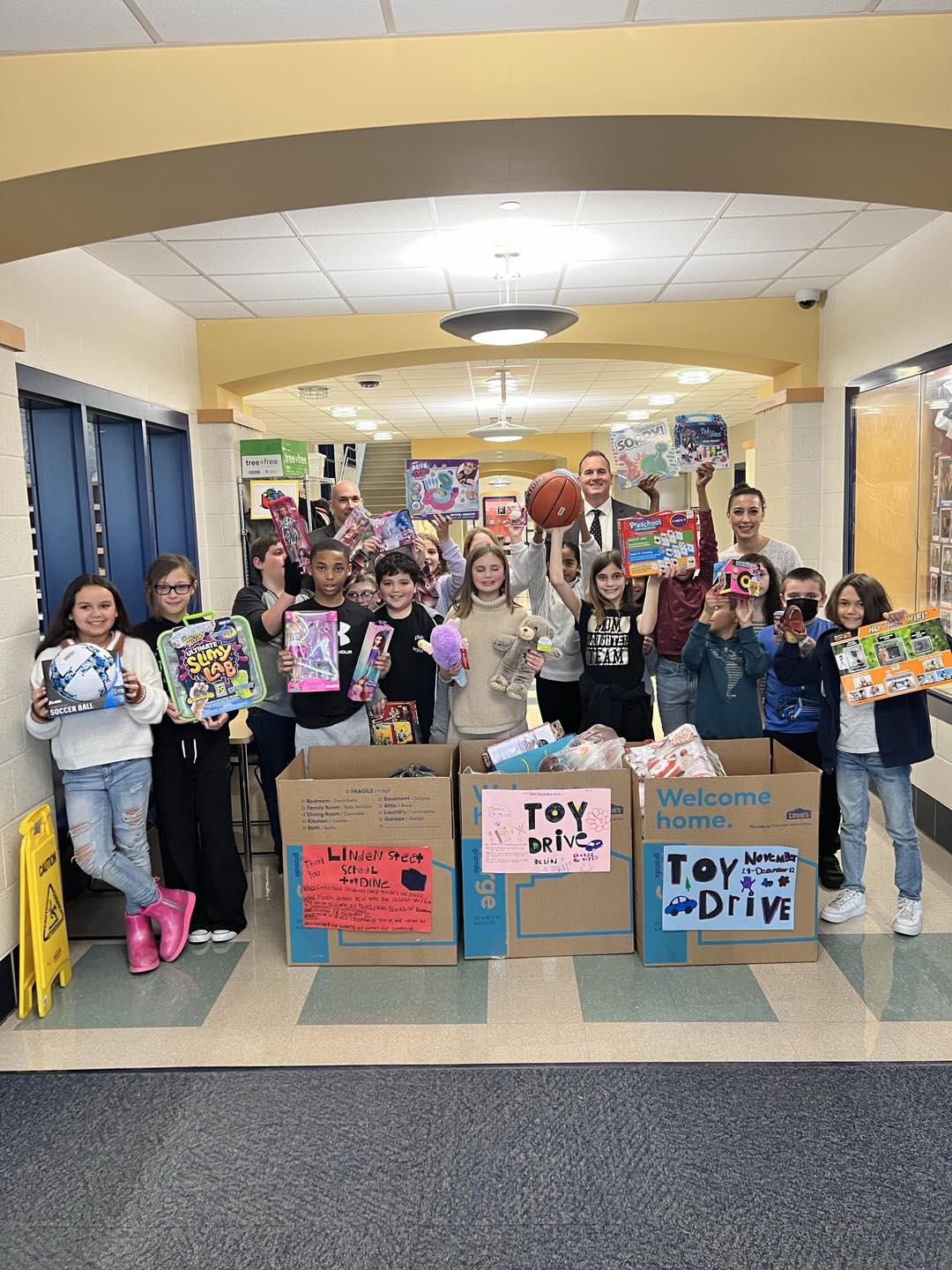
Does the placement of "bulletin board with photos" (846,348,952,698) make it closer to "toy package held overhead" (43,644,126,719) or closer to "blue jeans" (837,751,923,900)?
"blue jeans" (837,751,923,900)

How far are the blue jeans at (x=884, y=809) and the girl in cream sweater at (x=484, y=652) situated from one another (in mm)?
1188

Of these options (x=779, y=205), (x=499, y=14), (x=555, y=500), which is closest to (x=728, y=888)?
(x=555, y=500)

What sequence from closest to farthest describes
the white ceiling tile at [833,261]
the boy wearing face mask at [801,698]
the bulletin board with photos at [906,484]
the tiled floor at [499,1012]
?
the tiled floor at [499,1012] < the boy wearing face mask at [801,698] < the bulletin board with photos at [906,484] < the white ceiling tile at [833,261]

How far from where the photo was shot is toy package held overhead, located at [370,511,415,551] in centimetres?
393

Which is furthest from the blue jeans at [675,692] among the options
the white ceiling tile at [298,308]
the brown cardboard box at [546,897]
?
the white ceiling tile at [298,308]

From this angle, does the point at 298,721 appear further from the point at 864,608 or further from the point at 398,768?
the point at 864,608

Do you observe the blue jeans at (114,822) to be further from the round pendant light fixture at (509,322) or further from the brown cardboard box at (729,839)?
the round pendant light fixture at (509,322)

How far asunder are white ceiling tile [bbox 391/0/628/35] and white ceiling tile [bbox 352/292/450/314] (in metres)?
3.08

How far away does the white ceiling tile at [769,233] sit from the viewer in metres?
4.32

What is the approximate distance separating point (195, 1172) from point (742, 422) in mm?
14605

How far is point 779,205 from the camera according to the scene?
4.11 m

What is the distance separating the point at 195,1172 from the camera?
2135 mm

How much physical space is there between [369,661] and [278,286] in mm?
2996

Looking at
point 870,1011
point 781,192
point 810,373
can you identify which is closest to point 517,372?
point 810,373
